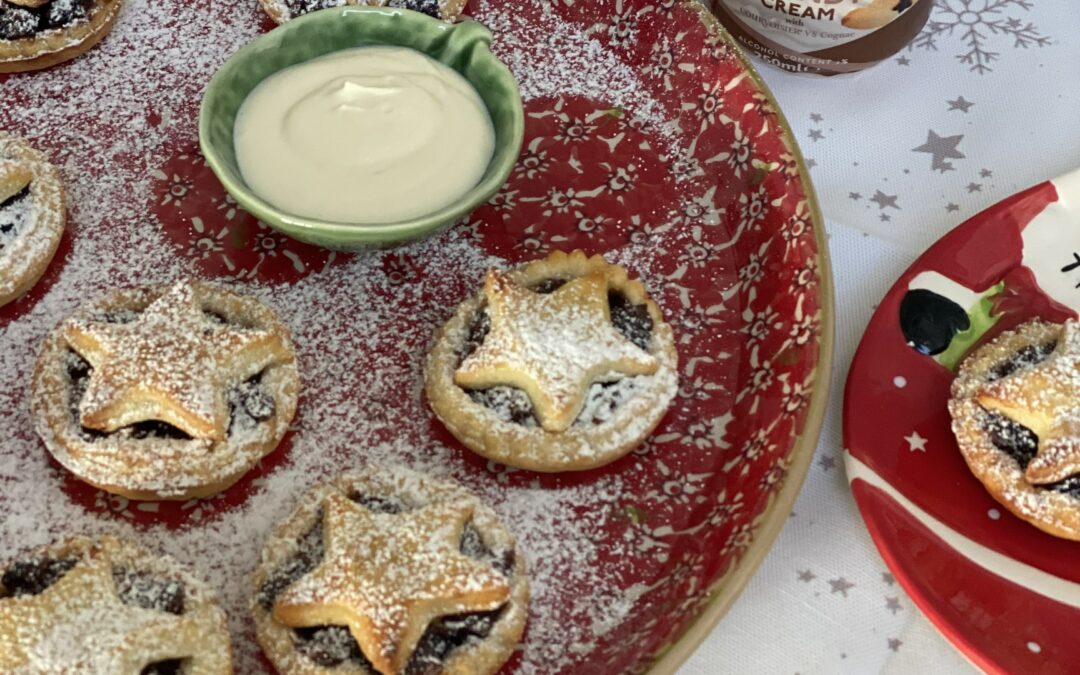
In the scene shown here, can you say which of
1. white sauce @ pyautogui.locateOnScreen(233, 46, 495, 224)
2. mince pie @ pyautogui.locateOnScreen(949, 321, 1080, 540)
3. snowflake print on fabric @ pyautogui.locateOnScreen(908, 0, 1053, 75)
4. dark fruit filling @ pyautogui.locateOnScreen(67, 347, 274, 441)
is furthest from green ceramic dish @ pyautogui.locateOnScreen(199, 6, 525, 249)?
snowflake print on fabric @ pyautogui.locateOnScreen(908, 0, 1053, 75)

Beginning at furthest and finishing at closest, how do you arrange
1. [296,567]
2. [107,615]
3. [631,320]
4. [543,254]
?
[543,254]
[631,320]
[296,567]
[107,615]

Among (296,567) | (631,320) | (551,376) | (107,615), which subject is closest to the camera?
(107,615)

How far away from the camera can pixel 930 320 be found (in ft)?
5.30

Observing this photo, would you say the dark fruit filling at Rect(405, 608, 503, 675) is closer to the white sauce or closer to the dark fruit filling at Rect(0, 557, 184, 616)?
the dark fruit filling at Rect(0, 557, 184, 616)

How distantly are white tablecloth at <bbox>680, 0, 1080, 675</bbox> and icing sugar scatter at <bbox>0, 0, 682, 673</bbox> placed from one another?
26 cm

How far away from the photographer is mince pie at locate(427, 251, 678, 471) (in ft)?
4.72

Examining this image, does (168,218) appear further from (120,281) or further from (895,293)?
(895,293)

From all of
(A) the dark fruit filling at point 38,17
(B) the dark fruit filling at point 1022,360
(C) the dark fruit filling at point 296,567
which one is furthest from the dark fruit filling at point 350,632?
(A) the dark fruit filling at point 38,17

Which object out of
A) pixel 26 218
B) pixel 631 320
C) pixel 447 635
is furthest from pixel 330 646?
pixel 26 218

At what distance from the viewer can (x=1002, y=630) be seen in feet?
4.52

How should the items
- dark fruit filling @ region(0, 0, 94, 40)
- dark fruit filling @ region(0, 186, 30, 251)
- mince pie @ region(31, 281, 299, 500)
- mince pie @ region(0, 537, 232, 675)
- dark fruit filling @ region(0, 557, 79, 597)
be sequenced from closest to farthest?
mince pie @ region(0, 537, 232, 675)
dark fruit filling @ region(0, 557, 79, 597)
mince pie @ region(31, 281, 299, 500)
dark fruit filling @ region(0, 186, 30, 251)
dark fruit filling @ region(0, 0, 94, 40)

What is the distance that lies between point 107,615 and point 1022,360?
1.38m

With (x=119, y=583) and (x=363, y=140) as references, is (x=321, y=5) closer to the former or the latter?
(x=363, y=140)

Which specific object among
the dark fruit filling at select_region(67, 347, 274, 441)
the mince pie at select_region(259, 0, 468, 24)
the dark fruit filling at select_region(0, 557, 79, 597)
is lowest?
the dark fruit filling at select_region(0, 557, 79, 597)
